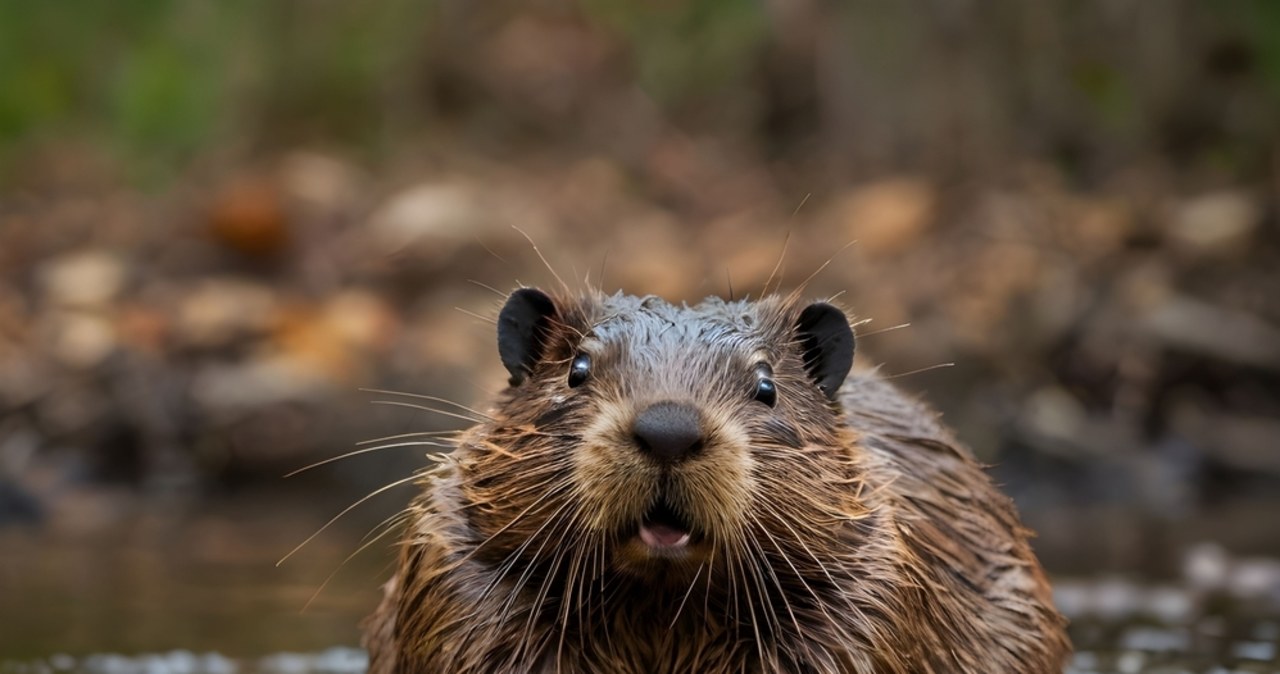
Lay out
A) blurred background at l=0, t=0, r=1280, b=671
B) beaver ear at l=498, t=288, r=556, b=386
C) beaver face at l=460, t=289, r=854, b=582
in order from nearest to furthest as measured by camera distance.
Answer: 1. beaver face at l=460, t=289, r=854, b=582
2. beaver ear at l=498, t=288, r=556, b=386
3. blurred background at l=0, t=0, r=1280, b=671

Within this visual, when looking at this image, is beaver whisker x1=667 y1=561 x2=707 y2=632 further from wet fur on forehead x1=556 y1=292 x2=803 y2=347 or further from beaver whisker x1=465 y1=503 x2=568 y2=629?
wet fur on forehead x1=556 y1=292 x2=803 y2=347

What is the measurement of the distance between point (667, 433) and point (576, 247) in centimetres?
1538

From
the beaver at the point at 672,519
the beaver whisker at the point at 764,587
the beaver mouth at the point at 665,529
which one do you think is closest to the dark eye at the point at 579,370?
the beaver at the point at 672,519

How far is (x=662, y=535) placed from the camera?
4.65 meters

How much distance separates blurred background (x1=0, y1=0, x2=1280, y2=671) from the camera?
11.0 metres

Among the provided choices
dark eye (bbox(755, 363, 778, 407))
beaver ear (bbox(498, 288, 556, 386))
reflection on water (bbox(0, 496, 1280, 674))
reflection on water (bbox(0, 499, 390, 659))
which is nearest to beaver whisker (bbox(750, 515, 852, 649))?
dark eye (bbox(755, 363, 778, 407))

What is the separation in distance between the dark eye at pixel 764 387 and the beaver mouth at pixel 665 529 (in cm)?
56

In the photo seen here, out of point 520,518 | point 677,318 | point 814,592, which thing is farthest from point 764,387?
point 520,518

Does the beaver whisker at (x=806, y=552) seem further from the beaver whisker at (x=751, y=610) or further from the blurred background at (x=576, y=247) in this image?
the blurred background at (x=576, y=247)

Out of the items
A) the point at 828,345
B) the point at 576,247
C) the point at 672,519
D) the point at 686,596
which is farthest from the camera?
the point at 576,247

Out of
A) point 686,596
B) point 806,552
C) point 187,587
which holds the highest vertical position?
point 806,552

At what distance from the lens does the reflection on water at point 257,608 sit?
25.7 feet

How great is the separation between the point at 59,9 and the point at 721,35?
28.8 feet

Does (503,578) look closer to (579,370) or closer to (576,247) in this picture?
(579,370)
